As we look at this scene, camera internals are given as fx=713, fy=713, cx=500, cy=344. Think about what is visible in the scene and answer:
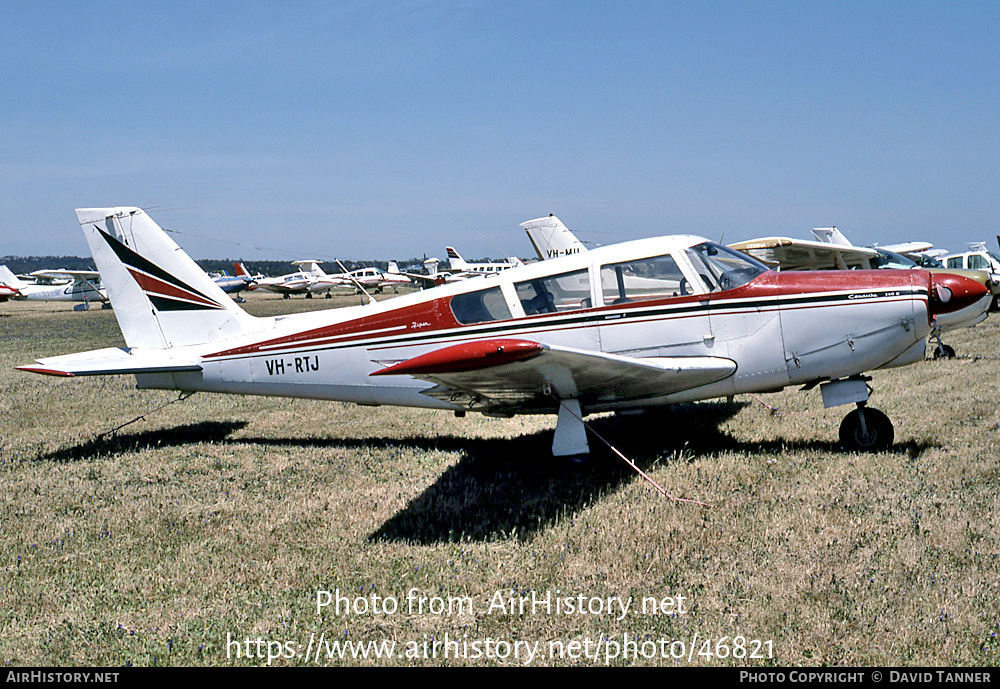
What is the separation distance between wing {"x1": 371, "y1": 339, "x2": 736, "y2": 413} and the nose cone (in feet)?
6.20

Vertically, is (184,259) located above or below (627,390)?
above

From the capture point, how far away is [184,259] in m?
9.01

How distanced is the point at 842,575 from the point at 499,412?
3.65 m

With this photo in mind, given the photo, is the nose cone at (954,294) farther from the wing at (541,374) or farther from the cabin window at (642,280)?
the cabin window at (642,280)

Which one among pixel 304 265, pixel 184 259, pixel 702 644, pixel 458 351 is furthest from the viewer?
pixel 304 265

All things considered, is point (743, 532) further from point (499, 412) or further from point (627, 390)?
point (499, 412)

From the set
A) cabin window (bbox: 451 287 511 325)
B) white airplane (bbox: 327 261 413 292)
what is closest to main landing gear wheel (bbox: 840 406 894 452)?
cabin window (bbox: 451 287 511 325)

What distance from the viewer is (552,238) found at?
24.3 metres

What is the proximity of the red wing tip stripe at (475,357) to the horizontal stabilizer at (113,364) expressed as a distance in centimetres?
454

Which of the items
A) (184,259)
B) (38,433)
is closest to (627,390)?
(184,259)

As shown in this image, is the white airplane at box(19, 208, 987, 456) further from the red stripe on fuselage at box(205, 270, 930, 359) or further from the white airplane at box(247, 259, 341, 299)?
the white airplane at box(247, 259, 341, 299)

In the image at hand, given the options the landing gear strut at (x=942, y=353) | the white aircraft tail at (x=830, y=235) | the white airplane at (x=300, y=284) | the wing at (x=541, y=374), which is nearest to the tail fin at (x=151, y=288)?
the wing at (x=541, y=374)

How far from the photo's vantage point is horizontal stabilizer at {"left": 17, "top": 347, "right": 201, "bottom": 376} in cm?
804

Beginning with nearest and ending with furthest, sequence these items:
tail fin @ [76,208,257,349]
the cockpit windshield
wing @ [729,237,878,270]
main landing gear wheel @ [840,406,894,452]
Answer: the cockpit windshield, main landing gear wheel @ [840,406,894,452], tail fin @ [76,208,257,349], wing @ [729,237,878,270]
